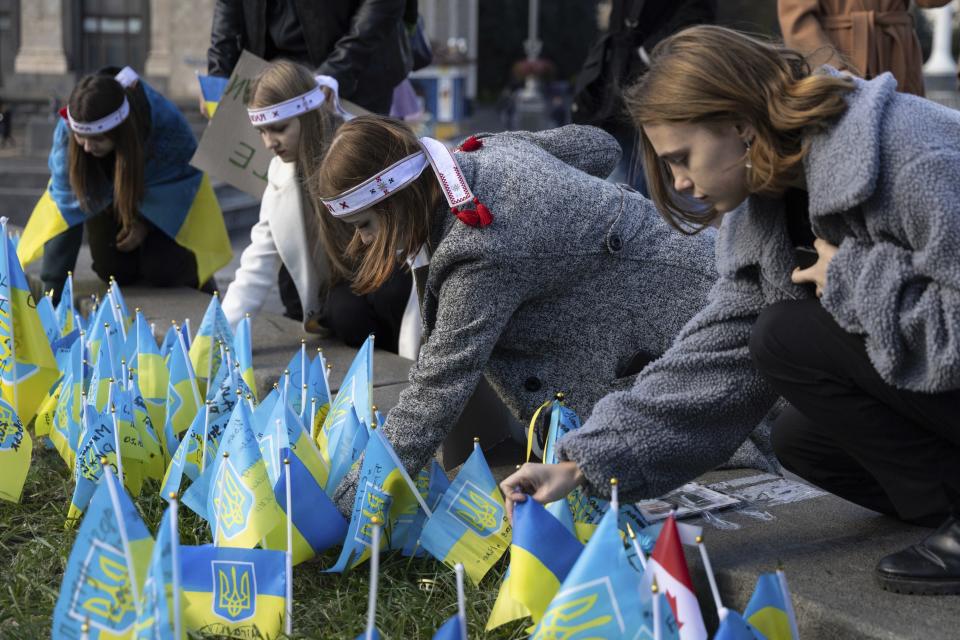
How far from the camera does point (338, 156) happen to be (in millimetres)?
2645

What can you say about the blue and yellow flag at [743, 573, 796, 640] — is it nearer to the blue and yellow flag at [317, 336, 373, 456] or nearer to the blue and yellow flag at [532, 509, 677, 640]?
the blue and yellow flag at [532, 509, 677, 640]

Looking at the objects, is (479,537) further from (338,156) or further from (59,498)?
(59,498)

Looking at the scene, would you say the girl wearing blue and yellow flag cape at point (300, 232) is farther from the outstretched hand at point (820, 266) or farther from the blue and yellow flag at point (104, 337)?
the outstretched hand at point (820, 266)

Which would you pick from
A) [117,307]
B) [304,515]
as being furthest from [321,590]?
[117,307]

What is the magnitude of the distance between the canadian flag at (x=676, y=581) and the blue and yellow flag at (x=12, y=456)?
1.56 metres

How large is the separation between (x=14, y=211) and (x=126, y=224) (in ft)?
11.1

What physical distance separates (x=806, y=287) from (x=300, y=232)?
224 cm

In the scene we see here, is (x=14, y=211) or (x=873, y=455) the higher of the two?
(x=873, y=455)

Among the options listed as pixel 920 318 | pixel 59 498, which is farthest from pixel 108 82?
pixel 920 318

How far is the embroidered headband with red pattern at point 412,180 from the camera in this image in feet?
8.54

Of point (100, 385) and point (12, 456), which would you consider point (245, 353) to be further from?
point (12, 456)

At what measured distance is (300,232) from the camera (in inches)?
163

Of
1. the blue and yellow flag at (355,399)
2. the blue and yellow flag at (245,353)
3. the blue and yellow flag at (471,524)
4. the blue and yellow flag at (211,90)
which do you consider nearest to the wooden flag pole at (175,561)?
the blue and yellow flag at (471,524)

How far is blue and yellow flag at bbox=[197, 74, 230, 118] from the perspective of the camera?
4656 mm
